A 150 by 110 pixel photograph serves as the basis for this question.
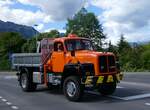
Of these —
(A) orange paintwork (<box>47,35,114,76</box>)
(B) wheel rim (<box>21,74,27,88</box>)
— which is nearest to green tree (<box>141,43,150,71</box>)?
(B) wheel rim (<box>21,74,27,88</box>)

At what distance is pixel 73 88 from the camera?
1638 cm

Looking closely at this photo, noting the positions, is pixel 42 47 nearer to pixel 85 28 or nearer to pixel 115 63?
pixel 115 63

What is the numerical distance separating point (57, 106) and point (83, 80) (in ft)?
5.69

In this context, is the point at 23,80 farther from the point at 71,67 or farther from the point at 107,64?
the point at 107,64

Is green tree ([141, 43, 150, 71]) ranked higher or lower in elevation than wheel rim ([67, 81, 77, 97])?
higher

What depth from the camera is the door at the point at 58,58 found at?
1777 centimetres

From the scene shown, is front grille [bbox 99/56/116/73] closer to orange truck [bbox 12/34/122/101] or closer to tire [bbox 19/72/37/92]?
orange truck [bbox 12/34/122/101]

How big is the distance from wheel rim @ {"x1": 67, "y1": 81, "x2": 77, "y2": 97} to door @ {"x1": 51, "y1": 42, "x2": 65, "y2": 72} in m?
1.32

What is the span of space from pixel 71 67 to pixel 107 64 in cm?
145

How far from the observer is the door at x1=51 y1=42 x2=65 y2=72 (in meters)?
17.8

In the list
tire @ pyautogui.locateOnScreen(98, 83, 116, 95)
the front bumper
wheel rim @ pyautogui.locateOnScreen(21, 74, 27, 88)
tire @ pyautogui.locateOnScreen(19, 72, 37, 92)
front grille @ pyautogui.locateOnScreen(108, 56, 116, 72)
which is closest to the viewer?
the front bumper

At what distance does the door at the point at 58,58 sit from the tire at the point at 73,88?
3.95 ft

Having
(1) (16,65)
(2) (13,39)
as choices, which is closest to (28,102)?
(1) (16,65)

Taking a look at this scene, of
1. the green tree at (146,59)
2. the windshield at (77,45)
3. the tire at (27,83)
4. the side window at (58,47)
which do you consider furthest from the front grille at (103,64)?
the green tree at (146,59)
